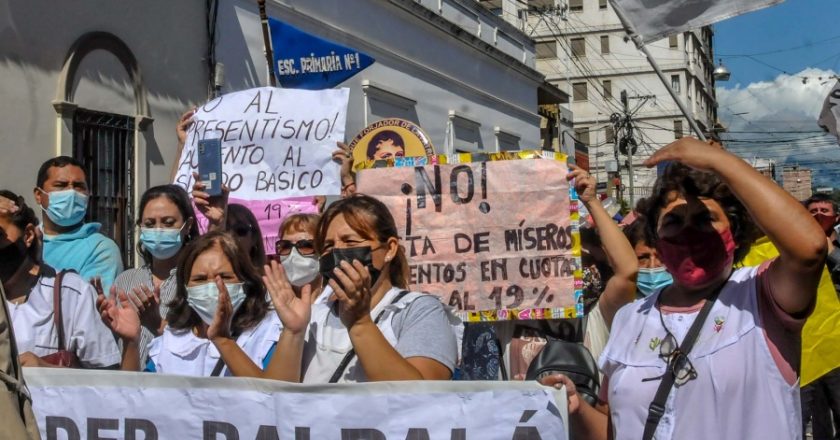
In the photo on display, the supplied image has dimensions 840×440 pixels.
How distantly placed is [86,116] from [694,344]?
7.96 metres

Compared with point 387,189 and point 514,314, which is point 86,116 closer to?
point 387,189

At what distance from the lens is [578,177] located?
441cm

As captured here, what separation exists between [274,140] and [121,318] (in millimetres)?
2490

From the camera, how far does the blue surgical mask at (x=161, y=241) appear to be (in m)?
4.75

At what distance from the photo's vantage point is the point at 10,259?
4.05 m

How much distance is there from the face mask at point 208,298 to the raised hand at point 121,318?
0.22 meters

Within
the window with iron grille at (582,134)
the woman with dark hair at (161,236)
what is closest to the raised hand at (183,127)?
the woman with dark hair at (161,236)

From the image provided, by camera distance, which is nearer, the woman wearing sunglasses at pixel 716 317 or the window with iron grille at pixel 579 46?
the woman wearing sunglasses at pixel 716 317

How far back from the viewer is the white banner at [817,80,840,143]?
310 inches

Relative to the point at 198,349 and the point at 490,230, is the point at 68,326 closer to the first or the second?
the point at 198,349

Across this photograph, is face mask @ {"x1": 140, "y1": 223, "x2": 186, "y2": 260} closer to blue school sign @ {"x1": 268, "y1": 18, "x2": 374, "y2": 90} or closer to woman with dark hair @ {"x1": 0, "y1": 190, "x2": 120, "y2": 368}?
woman with dark hair @ {"x1": 0, "y1": 190, "x2": 120, "y2": 368}

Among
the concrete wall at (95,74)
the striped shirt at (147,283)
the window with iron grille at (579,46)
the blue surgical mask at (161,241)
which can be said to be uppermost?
the window with iron grille at (579,46)

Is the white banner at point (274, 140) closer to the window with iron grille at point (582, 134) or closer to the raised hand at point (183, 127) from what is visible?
the raised hand at point (183, 127)

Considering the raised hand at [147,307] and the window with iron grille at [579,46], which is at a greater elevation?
the window with iron grille at [579,46]
